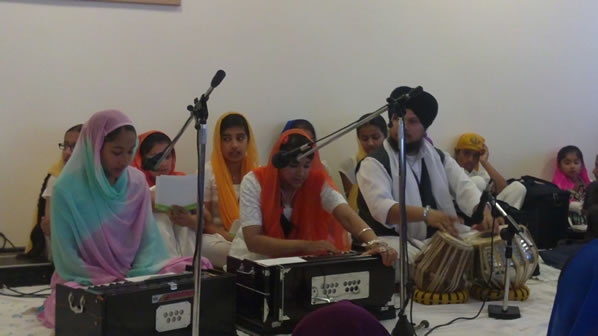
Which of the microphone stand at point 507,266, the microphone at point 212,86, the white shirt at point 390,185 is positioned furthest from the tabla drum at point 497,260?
the microphone at point 212,86

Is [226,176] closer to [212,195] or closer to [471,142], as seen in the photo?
[212,195]

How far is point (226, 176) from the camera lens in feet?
14.7

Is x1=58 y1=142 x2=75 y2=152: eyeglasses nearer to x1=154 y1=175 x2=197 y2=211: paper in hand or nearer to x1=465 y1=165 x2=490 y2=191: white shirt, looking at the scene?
x1=154 y1=175 x2=197 y2=211: paper in hand

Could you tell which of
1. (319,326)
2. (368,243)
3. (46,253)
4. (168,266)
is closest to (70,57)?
(46,253)

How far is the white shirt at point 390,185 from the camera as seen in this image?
12.6 ft

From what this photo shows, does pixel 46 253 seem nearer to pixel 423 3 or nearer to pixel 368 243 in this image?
pixel 368 243

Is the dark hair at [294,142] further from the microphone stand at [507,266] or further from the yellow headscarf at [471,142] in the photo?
the yellow headscarf at [471,142]

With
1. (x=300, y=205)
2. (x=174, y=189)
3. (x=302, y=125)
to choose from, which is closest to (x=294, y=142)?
(x=300, y=205)

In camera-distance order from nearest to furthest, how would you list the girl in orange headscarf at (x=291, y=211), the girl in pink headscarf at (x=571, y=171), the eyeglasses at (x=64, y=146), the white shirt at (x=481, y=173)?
the girl in orange headscarf at (x=291, y=211) < the eyeglasses at (x=64, y=146) < the white shirt at (x=481, y=173) < the girl in pink headscarf at (x=571, y=171)

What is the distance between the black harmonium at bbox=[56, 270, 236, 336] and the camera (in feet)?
7.87

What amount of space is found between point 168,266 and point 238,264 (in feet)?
1.18

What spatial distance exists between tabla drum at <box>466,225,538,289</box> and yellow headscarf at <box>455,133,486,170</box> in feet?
6.73

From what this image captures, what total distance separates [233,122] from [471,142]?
2217 millimetres

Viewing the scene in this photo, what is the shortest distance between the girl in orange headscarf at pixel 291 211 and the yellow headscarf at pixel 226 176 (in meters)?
0.77
